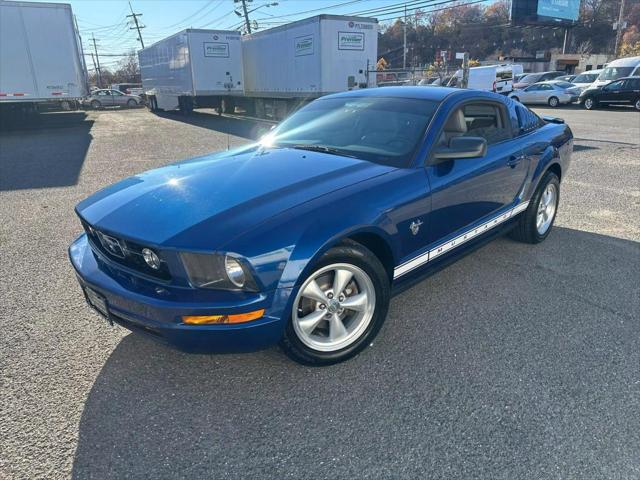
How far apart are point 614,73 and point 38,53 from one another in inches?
1079

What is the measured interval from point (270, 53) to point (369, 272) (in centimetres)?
1820

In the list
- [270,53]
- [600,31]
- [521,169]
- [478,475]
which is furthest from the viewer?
[600,31]

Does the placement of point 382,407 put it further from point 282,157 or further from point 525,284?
point 525,284

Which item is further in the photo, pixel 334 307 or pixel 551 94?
pixel 551 94

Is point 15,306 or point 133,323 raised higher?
point 133,323

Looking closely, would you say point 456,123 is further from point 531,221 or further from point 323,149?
point 531,221

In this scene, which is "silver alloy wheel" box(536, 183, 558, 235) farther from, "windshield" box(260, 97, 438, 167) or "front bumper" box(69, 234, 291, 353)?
"front bumper" box(69, 234, 291, 353)

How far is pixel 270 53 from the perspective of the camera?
62.4 feet

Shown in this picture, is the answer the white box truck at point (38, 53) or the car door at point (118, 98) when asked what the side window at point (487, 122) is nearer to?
the white box truck at point (38, 53)

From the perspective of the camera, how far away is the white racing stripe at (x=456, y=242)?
9.85ft

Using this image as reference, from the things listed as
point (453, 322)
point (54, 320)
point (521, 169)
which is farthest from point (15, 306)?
point (521, 169)

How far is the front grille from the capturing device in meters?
2.36

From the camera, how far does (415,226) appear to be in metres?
2.97

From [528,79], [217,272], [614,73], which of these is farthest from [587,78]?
[217,272]
